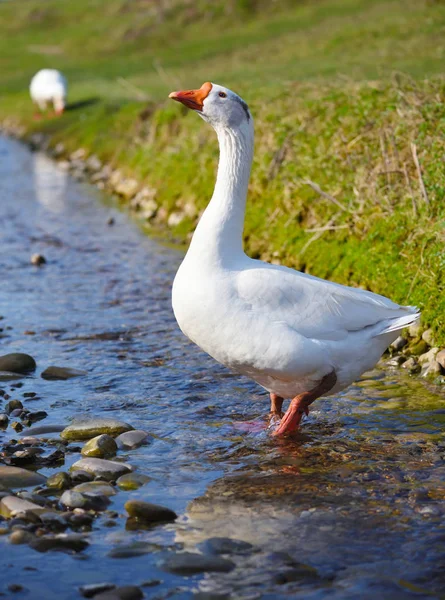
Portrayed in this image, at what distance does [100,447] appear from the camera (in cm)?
716

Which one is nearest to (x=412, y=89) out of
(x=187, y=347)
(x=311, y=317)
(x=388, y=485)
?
(x=187, y=347)

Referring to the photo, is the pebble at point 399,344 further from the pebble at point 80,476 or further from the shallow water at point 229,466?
the pebble at point 80,476

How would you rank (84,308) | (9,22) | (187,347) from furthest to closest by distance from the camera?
(9,22) < (84,308) < (187,347)

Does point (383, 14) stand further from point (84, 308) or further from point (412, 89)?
point (84, 308)

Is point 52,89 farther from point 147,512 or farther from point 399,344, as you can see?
point 147,512

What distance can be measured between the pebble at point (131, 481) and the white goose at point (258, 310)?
4.16 ft

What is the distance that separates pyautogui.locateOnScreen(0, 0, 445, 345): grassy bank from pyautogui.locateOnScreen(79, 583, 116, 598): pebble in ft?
17.2

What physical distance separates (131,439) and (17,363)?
2.53 meters

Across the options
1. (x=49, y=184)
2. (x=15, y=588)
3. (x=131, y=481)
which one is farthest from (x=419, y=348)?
(x=49, y=184)

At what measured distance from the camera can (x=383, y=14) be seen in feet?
115

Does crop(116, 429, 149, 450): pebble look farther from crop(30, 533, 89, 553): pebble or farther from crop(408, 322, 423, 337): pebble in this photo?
crop(408, 322, 423, 337): pebble

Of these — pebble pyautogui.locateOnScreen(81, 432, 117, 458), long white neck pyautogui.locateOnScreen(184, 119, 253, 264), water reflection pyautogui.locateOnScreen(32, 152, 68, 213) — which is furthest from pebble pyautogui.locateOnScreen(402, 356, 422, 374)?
water reflection pyautogui.locateOnScreen(32, 152, 68, 213)

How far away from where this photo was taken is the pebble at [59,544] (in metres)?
5.52

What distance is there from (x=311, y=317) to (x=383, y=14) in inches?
1198
